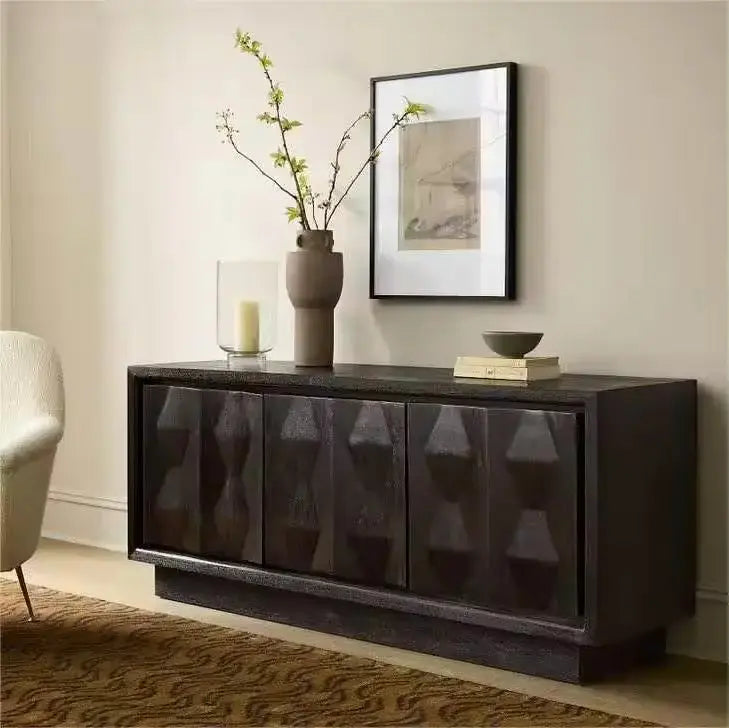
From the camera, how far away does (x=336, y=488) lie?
326 cm

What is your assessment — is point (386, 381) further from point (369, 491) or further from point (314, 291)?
point (314, 291)

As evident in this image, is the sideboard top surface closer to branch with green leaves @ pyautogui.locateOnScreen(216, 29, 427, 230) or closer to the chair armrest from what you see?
the chair armrest

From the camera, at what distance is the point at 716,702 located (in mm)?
2844

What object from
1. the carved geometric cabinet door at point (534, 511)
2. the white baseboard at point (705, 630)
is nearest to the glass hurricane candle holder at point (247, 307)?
the carved geometric cabinet door at point (534, 511)

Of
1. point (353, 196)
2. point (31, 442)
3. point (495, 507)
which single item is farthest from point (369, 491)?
point (353, 196)

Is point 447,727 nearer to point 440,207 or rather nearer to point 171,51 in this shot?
point 440,207

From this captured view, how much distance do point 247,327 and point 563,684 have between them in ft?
4.68

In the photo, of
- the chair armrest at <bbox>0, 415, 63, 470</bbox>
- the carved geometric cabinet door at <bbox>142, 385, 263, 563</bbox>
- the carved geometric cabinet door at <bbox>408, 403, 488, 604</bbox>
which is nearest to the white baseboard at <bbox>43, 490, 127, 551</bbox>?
the carved geometric cabinet door at <bbox>142, 385, 263, 563</bbox>

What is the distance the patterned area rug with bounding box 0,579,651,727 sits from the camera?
2701 mm

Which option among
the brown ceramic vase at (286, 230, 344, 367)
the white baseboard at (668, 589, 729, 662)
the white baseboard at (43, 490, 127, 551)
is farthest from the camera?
the white baseboard at (43, 490, 127, 551)

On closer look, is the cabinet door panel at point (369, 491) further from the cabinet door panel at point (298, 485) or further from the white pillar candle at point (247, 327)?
the white pillar candle at point (247, 327)

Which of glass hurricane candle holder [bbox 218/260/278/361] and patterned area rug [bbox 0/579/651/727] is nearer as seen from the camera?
patterned area rug [bbox 0/579/651/727]

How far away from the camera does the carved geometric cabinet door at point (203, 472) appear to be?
11.3 feet

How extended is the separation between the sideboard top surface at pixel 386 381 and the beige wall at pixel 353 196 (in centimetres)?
20
